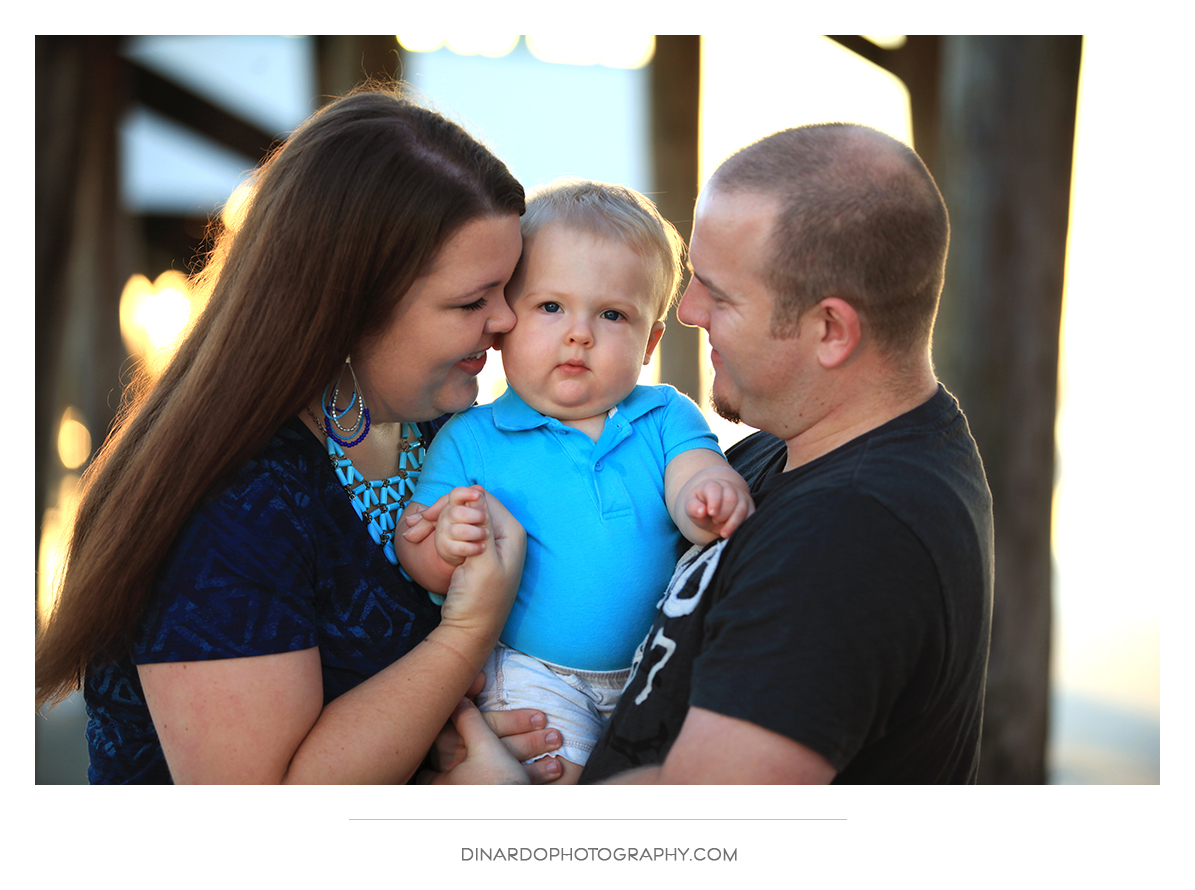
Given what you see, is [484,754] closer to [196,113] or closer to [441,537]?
[441,537]

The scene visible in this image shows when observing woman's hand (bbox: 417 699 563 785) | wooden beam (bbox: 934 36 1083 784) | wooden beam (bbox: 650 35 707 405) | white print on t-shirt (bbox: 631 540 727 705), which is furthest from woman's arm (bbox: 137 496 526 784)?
wooden beam (bbox: 650 35 707 405)

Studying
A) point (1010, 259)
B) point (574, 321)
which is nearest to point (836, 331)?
point (574, 321)

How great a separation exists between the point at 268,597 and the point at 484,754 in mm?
483

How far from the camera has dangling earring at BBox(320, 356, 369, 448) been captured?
1.64 m

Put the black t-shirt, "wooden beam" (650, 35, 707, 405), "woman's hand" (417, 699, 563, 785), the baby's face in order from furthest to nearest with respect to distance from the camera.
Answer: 1. "wooden beam" (650, 35, 707, 405)
2. the baby's face
3. "woman's hand" (417, 699, 563, 785)
4. the black t-shirt

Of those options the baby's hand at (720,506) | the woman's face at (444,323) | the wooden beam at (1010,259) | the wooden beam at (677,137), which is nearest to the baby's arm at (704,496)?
the baby's hand at (720,506)

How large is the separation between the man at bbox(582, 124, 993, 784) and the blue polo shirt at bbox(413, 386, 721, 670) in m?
0.13

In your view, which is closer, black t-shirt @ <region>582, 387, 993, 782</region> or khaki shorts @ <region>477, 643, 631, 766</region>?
black t-shirt @ <region>582, 387, 993, 782</region>

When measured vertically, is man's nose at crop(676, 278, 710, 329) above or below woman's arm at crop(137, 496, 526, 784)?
above

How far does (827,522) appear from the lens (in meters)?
1.21

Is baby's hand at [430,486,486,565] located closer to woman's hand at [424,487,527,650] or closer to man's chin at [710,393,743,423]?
woman's hand at [424,487,527,650]

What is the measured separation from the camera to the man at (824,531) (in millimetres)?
1161
